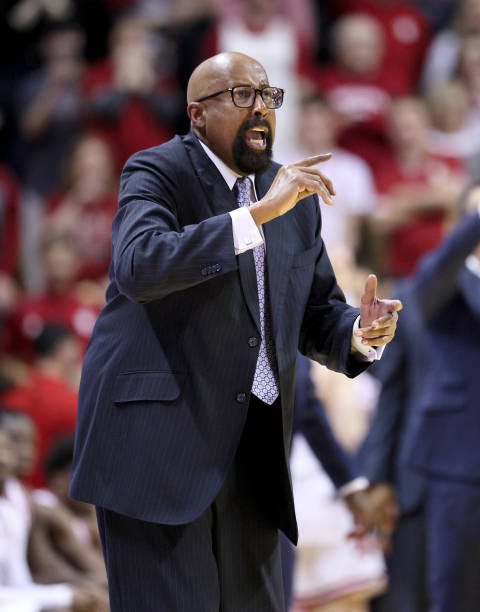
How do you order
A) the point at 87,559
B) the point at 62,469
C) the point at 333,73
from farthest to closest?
the point at 333,73, the point at 62,469, the point at 87,559

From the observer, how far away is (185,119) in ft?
29.0

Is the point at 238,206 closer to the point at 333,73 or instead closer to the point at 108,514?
the point at 108,514

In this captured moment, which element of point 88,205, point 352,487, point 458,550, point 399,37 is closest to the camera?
point 352,487

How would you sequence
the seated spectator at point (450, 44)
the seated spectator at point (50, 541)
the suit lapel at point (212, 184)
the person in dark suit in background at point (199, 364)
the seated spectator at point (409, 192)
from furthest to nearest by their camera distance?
1. the seated spectator at point (450, 44)
2. the seated spectator at point (409, 192)
3. the seated spectator at point (50, 541)
4. the suit lapel at point (212, 184)
5. the person in dark suit in background at point (199, 364)

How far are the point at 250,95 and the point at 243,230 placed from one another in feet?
1.28

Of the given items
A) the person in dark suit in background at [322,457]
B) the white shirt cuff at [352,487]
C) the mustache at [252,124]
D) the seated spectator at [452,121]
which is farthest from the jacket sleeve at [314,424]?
the seated spectator at [452,121]

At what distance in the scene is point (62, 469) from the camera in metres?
5.80

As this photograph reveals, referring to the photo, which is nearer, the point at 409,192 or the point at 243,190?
the point at 243,190

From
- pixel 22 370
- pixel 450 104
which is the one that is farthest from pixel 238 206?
pixel 450 104

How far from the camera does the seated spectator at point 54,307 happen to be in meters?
7.69

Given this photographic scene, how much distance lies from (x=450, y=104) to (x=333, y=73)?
0.89 meters

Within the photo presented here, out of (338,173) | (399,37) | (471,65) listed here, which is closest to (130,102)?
(338,173)

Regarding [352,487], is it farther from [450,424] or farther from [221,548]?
[221,548]

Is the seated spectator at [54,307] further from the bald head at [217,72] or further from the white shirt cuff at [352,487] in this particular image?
the bald head at [217,72]
